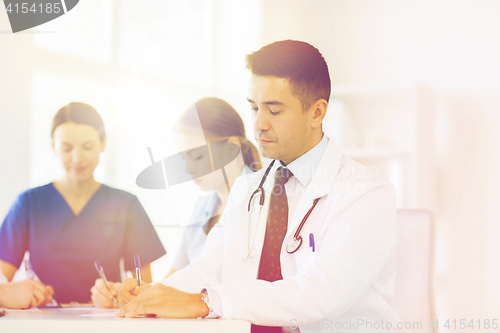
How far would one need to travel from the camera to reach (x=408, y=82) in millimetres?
2129

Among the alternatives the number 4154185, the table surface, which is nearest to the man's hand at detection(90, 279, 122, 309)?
the table surface

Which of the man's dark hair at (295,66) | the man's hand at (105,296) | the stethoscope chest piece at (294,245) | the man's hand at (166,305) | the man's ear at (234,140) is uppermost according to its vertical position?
the man's dark hair at (295,66)

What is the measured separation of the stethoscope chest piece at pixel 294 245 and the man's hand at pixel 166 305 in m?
0.34

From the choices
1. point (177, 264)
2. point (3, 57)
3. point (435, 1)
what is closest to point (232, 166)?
point (177, 264)

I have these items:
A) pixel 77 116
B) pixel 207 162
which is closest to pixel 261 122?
pixel 207 162

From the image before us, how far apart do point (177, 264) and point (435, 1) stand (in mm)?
1790

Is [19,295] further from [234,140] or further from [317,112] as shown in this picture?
[234,140]

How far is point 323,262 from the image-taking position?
100 cm

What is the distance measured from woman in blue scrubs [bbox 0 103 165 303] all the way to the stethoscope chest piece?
0.90m

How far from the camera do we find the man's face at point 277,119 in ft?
4.32

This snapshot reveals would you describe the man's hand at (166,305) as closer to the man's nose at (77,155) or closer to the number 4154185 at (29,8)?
the man's nose at (77,155)

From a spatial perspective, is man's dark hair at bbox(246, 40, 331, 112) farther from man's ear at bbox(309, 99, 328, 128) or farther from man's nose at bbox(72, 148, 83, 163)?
man's nose at bbox(72, 148, 83, 163)

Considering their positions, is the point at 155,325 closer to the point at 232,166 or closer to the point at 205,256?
the point at 205,256

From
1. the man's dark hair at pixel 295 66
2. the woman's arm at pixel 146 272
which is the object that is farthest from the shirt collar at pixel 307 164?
the woman's arm at pixel 146 272
